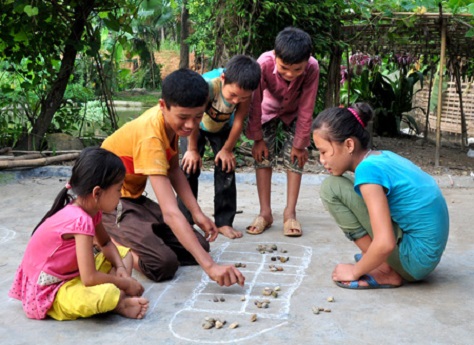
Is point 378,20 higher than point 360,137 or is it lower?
higher

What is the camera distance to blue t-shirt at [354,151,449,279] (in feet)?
8.66

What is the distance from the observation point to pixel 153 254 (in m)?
2.90

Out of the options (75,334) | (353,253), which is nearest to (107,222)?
(75,334)

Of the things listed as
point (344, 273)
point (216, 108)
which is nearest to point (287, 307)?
point (344, 273)

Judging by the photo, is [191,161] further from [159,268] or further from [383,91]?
[383,91]

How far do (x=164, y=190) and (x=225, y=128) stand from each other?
1083 millimetres

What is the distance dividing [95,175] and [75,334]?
595 mm

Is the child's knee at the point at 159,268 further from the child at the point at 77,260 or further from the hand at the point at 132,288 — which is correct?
the child at the point at 77,260

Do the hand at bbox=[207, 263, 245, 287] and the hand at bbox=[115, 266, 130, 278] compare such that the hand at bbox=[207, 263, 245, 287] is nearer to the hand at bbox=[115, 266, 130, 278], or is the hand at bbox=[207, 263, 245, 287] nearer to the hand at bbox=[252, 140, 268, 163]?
the hand at bbox=[115, 266, 130, 278]

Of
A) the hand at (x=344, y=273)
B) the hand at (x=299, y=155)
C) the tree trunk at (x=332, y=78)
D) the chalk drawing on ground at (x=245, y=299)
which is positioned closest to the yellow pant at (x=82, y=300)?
the chalk drawing on ground at (x=245, y=299)

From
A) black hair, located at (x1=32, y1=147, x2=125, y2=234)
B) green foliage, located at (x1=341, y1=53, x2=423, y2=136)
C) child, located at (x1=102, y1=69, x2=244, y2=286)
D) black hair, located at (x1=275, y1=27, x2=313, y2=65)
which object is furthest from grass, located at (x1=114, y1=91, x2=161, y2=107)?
black hair, located at (x1=32, y1=147, x2=125, y2=234)

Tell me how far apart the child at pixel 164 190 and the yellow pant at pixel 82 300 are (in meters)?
0.43

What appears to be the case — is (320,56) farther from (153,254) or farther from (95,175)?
(95,175)

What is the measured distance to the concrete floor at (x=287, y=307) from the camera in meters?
2.28
